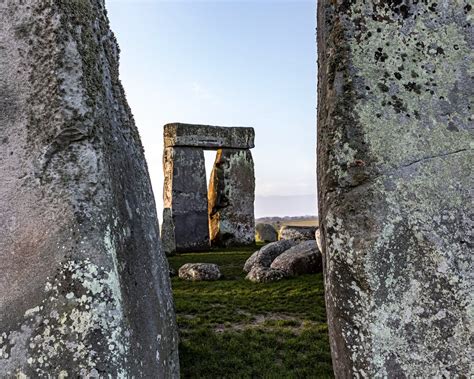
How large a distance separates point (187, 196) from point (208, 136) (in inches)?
72.6

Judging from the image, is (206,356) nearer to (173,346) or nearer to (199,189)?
(173,346)

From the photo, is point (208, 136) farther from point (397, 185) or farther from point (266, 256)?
point (397, 185)

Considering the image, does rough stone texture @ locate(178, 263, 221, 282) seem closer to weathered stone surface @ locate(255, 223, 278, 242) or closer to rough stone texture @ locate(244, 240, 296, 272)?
rough stone texture @ locate(244, 240, 296, 272)

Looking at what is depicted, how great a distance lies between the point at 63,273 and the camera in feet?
5.38

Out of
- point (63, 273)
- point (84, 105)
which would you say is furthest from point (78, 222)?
point (84, 105)

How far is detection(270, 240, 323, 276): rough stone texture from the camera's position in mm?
7051

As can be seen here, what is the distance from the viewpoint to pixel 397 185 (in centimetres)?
212

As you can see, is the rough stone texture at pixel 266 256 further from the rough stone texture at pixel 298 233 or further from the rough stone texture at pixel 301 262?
the rough stone texture at pixel 298 233

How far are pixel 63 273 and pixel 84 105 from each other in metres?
0.58

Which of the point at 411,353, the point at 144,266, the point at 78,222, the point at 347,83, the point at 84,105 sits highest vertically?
the point at 347,83

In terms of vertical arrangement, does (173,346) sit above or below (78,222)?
below

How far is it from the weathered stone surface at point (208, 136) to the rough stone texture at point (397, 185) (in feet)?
36.8

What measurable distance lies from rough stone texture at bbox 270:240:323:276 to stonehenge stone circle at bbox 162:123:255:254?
18.1 ft

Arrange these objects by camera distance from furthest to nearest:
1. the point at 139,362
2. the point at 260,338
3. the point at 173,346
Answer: the point at 260,338 → the point at 173,346 → the point at 139,362
